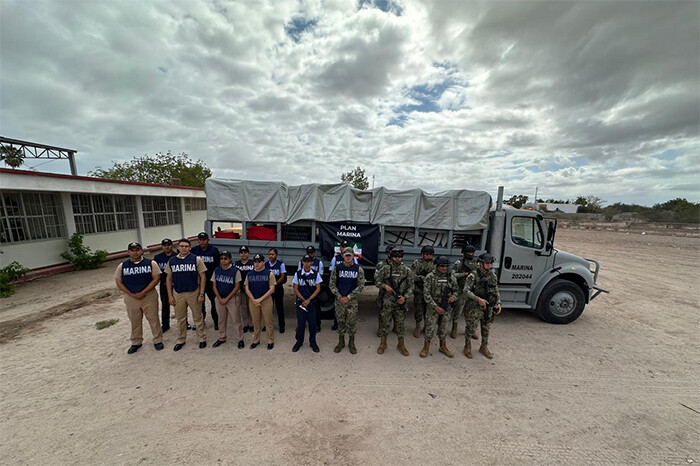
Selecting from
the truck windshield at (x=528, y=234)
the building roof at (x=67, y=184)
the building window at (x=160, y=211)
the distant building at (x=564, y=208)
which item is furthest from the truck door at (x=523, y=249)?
the distant building at (x=564, y=208)

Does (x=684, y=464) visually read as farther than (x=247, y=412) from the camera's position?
No

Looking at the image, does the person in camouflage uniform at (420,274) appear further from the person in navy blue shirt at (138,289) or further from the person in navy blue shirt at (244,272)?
the person in navy blue shirt at (138,289)

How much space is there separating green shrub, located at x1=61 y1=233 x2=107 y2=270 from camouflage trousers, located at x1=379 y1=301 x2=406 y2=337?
1138 cm

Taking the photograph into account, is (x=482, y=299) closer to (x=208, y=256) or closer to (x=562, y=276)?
(x=562, y=276)

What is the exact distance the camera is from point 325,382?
137 inches

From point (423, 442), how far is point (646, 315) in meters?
7.15

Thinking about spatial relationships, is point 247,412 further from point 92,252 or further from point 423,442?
point 92,252

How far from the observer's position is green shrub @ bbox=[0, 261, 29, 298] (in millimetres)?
6663

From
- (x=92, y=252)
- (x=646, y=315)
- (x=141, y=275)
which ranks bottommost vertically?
(x=646, y=315)

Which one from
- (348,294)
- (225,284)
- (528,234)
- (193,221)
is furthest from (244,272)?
(193,221)

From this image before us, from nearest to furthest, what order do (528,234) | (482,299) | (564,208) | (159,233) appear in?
(482,299)
(528,234)
(159,233)
(564,208)

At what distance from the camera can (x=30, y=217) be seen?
27.5ft

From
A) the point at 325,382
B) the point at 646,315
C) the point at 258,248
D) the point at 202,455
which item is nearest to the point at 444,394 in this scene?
the point at 325,382

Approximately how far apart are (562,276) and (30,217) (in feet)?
51.1
